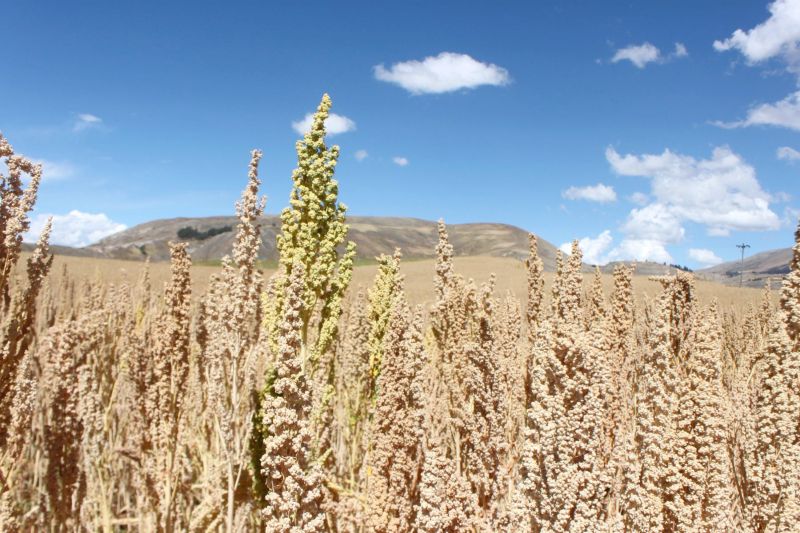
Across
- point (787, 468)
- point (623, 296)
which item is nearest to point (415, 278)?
point (623, 296)

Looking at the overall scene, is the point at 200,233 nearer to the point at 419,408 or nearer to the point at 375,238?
the point at 375,238

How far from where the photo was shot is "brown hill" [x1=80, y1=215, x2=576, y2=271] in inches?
5079

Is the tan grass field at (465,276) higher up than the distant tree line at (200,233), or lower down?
lower down

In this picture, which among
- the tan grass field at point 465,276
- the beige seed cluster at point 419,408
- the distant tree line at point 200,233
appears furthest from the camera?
the distant tree line at point 200,233

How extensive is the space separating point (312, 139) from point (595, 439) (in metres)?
2.16

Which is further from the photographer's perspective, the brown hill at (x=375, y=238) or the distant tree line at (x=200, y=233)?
the distant tree line at (x=200, y=233)

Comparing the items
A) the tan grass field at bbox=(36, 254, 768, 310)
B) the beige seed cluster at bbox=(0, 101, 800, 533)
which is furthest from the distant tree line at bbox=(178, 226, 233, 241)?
the beige seed cluster at bbox=(0, 101, 800, 533)

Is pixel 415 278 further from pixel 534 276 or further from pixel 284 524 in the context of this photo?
pixel 284 524

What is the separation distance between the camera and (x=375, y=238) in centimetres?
15062

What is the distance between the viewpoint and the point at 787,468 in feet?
8.52

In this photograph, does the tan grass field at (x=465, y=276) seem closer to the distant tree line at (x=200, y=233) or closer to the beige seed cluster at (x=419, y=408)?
the beige seed cluster at (x=419, y=408)

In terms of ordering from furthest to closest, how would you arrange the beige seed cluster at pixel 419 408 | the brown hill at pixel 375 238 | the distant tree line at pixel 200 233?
the distant tree line at pixel 200 233, the brown hill at pixel 375 238, the beige seed cluster at pixel 419 408

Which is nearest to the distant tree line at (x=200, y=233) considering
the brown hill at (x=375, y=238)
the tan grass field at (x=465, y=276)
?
the brown hill at (x=375, y=238)

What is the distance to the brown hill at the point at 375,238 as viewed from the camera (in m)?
129
